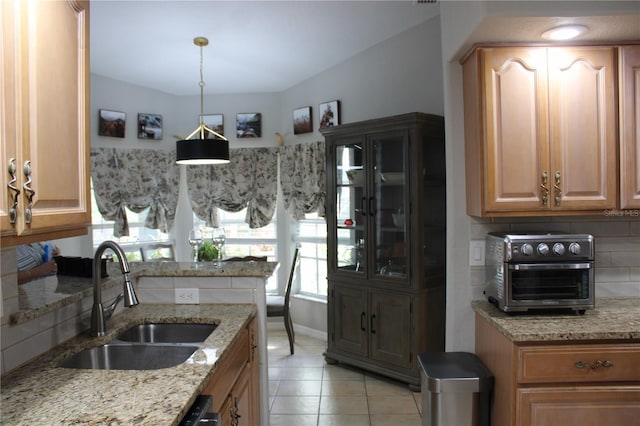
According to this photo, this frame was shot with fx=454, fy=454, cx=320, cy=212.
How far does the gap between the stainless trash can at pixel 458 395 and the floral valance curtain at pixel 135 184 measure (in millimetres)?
3730

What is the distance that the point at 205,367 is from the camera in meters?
1.43

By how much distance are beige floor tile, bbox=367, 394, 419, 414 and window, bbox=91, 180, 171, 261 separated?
307 cm

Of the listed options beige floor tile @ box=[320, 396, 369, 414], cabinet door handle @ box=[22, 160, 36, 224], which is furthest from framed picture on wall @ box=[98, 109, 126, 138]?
cabinet door handle @ box=[22, 160, 36, 224]

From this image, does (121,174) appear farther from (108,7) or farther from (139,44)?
(108,7)

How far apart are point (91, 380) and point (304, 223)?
375 cm

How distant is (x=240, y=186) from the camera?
515 centimetres

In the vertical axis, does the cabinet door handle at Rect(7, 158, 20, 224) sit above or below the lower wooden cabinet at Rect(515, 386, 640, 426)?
above

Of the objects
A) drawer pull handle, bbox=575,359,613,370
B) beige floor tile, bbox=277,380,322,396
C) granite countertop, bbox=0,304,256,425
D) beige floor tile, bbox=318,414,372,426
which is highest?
granite countertop, bbox=0,304,256,425

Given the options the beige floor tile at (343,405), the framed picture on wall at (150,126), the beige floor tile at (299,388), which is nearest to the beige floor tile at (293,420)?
the beige floor tile at (343,405)

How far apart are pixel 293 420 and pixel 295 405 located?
0.72 ft

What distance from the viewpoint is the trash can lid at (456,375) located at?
2.19 m

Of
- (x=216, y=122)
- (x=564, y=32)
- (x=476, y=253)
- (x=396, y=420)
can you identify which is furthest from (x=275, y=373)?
(x=564, y=32)

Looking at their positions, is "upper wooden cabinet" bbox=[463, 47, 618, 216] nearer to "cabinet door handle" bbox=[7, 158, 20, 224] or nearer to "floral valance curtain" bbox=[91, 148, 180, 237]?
"cabinet door handle" bbox=[7, 158, 20, 224]

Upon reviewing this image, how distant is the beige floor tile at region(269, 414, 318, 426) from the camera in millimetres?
3000
